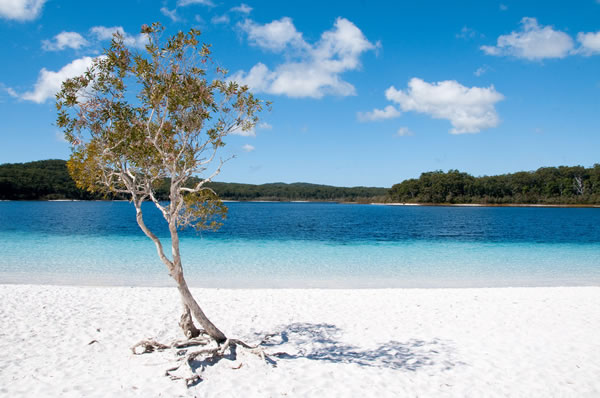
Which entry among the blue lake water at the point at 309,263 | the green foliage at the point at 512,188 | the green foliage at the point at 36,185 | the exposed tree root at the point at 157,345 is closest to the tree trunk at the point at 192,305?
the exposed tree root at the point at 157,345

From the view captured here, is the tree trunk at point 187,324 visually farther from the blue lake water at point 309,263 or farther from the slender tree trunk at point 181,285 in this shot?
the blue lake water at point 309,263

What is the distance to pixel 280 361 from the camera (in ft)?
20.3

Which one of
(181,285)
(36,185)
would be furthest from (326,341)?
(36,185)

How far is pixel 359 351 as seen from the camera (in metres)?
6.82

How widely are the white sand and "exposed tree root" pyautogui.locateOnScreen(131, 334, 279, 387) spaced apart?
134 mm

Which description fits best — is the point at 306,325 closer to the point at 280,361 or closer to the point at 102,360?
the point at 280,361

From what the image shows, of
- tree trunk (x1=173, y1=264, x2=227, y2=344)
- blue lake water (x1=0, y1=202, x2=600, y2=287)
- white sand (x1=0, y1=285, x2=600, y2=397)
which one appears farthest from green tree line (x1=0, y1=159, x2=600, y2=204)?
tree trunk (x1=173, y1=264, x2=227, y2=344)

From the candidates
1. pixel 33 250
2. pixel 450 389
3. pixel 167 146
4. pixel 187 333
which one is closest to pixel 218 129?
pixel 167 146

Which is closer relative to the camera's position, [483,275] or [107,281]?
[107,281]

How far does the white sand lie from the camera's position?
17.4ft

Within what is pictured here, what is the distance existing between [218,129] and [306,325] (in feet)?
15.6

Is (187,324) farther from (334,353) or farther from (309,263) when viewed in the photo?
(309,263)

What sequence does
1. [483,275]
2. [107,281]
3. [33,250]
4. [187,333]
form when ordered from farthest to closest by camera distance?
1. [33,250]
2. [483,275]
3. [107,281]
4. [187,333]

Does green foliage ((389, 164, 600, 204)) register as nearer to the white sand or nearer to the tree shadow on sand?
the white sand
